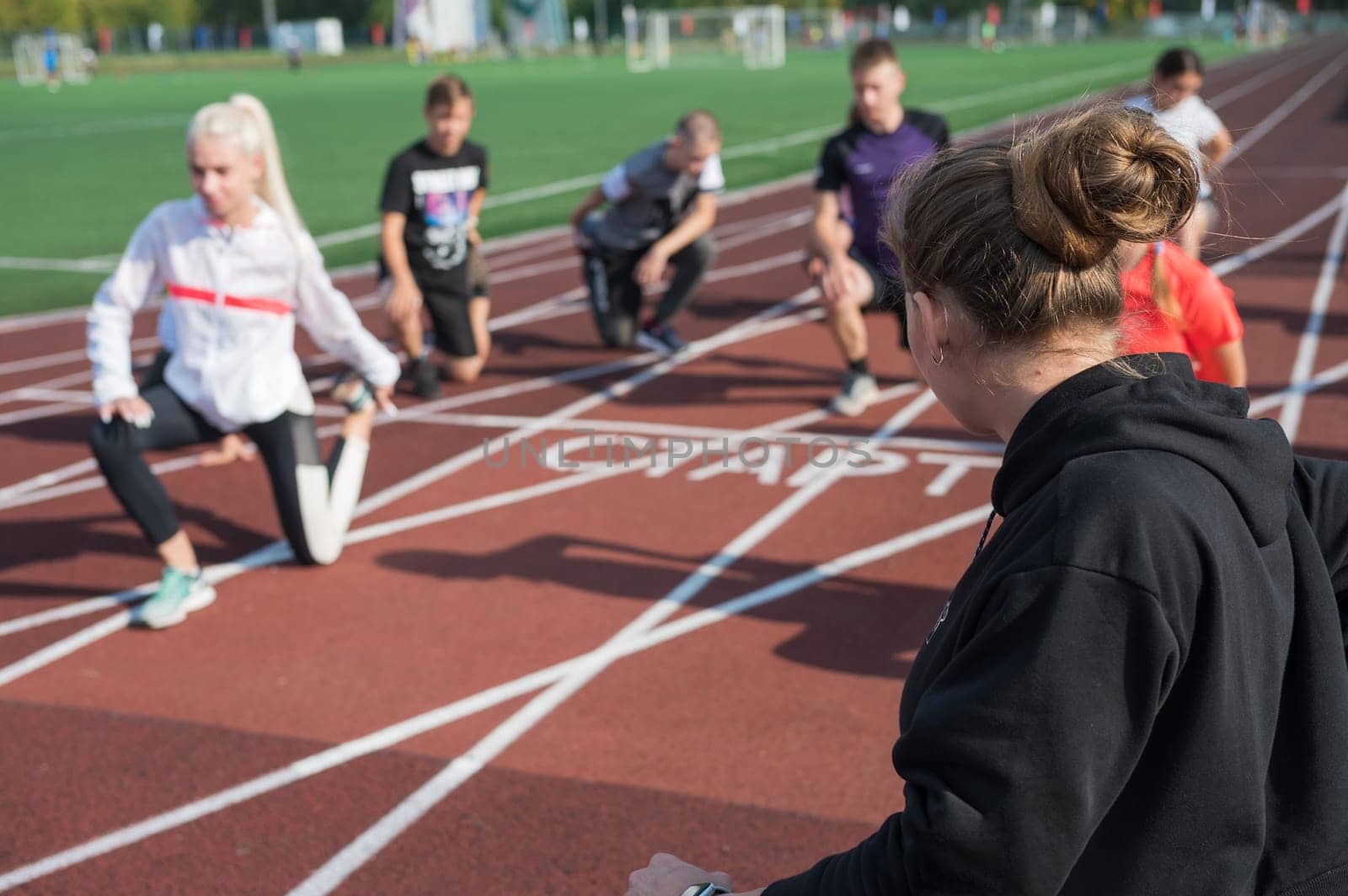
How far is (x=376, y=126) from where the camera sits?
1106 inches

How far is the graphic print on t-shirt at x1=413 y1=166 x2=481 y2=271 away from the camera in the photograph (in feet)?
27.6

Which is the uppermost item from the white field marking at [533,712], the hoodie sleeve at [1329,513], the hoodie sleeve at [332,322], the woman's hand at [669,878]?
the hoodie sleeve at [1329,513]

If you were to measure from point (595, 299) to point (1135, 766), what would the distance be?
8.40 meters

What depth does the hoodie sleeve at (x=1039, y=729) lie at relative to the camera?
131 centimetres

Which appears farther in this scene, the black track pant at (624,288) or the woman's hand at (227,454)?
the black track pant at (624,288)

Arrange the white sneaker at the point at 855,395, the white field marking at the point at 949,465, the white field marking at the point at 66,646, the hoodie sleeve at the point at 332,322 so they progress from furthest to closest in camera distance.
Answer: the white sneaker at the point at 855,395 < the white field marking at the point at 949,465 < the hoodie sleeve at the point at 332,322 < the white field marking at the point at 66,646

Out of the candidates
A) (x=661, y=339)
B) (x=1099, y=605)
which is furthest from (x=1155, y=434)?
(x=661, y=339)

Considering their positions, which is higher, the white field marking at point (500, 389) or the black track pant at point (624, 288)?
the black track pant at point (624, 288)

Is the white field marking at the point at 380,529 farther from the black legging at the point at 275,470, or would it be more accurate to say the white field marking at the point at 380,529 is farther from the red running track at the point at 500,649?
the black legging at the point at 275,470

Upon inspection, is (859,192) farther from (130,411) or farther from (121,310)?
(130,411)

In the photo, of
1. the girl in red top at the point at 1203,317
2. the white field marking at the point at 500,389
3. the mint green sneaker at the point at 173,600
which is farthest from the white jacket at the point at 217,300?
the girl in red top at the point at 1203,317

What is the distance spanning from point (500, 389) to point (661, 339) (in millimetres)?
1462

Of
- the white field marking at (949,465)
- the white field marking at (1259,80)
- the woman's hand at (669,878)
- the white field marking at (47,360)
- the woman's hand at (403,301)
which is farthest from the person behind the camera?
the white field marking at (1259,80)

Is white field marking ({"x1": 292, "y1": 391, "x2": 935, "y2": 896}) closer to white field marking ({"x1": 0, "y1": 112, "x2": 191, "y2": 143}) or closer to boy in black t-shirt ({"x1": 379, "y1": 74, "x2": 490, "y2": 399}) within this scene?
boy in black t-shirt ({"x1": 379, "y1": 74, "x2": 490, "y2": 399})
